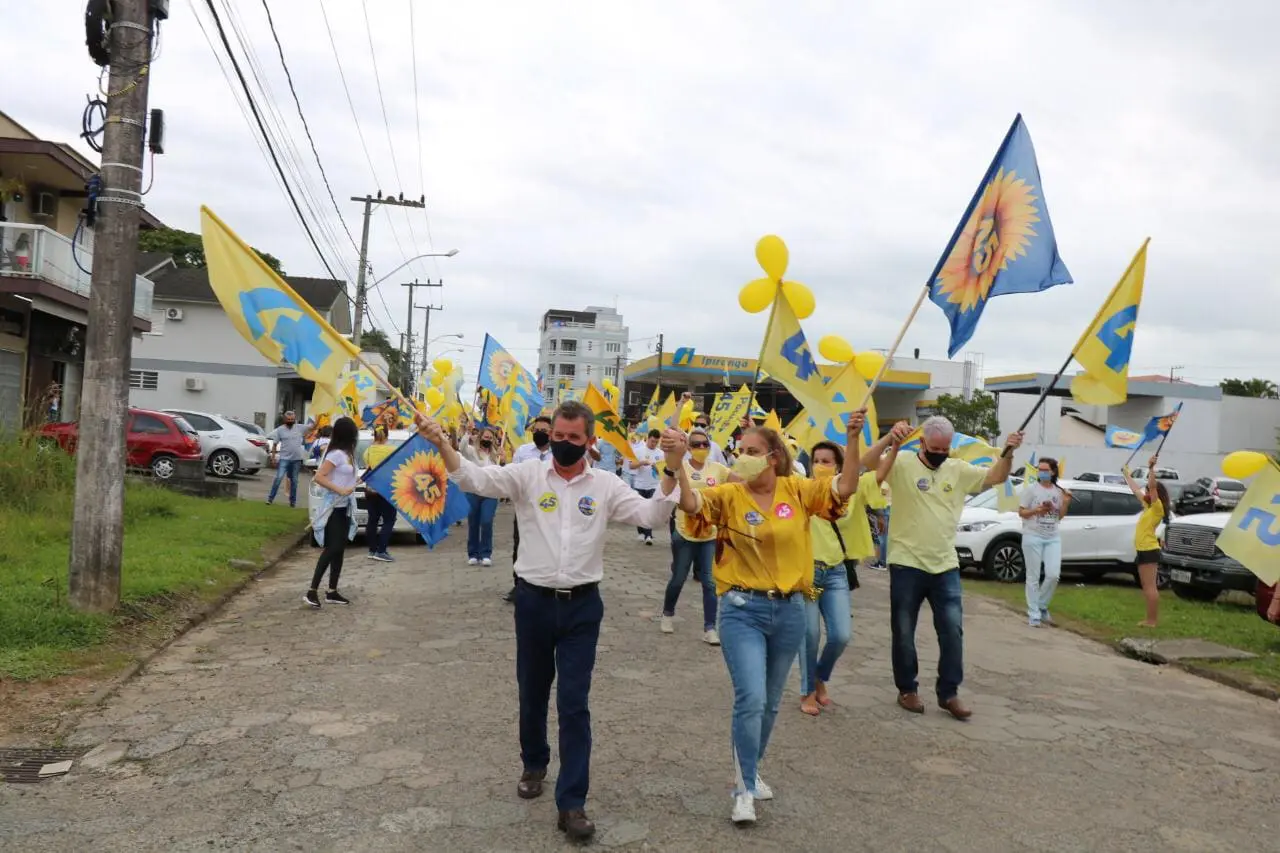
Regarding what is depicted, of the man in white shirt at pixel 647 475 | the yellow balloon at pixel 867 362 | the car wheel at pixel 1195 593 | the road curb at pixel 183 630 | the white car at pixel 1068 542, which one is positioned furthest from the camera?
the man in white shirt at pixel 647 475

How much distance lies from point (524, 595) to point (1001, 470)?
129 inches

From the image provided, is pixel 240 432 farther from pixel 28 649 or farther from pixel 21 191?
pixel 28 649

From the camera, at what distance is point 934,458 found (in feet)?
20.9

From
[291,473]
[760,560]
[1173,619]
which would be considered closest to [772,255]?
[760,560]

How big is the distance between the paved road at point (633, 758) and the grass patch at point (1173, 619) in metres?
0.74

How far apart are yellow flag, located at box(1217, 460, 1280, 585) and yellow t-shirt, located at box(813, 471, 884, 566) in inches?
126

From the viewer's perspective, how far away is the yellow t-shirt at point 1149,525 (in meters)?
10.1

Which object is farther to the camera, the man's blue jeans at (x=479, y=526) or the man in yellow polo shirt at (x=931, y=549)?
the man's blue jeans at (x=479, y=526)

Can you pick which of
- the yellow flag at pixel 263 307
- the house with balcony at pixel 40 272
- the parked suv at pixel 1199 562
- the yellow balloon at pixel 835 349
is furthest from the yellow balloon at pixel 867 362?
the house with balcony at pixel 40 272

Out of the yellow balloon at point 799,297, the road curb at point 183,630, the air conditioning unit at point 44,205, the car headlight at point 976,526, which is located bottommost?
the road curb at point 183,630

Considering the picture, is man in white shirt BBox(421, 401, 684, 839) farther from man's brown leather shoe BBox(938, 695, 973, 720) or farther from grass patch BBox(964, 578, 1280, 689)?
grass patch BBox(964, 578, 1280, 689)

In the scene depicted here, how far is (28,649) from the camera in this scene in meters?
6.79

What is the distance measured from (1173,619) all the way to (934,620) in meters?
6.47

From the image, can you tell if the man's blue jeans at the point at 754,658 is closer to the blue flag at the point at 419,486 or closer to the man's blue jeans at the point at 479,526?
the blue flag at the point at 419,486
